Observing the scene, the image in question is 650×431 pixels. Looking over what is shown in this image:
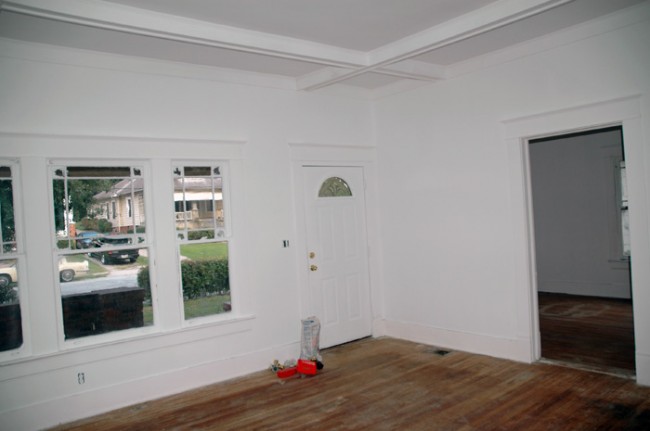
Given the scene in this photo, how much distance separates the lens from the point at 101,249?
4414 mm

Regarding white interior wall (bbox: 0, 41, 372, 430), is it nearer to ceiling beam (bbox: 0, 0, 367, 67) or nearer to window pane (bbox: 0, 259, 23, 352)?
window pane (bbox: 0, 259, 23, 352)

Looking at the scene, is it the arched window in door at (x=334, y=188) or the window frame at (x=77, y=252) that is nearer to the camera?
the window frame at (x=77, y=252)

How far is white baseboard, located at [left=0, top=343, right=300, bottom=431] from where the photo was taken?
158 inches

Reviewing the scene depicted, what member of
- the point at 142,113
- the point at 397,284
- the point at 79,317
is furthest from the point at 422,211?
the point at 79,317

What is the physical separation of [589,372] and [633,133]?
2076 millimetres

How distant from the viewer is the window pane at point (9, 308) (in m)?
4.00

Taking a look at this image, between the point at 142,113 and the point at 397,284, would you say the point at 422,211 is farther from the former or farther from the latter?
the point at 142,113

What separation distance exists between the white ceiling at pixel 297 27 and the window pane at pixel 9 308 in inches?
71.1

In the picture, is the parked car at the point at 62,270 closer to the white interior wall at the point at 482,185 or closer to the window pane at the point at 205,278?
the window pane at the point at 205,278

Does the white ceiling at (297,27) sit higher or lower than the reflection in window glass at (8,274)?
higher

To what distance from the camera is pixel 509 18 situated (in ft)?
12.8

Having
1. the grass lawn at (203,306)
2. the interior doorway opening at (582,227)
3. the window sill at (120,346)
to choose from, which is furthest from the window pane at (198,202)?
the interior doorway opening at (582,227)

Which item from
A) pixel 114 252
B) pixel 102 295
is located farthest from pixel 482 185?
pixel 102 295

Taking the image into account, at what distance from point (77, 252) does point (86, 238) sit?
0.46 feet
